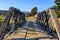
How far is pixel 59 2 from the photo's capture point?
3441cm

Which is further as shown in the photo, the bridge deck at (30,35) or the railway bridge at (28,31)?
the bridge deck at (30,35)

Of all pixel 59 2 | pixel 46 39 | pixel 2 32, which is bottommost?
pixel 46 39

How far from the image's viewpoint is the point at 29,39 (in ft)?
19.1

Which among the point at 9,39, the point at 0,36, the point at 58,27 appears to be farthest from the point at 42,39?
the point at 0,36

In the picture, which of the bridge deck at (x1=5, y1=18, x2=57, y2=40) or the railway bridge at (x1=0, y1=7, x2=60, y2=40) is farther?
the bridge deck at (x1=5, y1=18, x2=57, y2=40)

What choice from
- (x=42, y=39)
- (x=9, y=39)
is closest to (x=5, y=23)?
(x=9, y=39)

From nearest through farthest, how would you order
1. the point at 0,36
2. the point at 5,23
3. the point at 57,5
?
the point at 0,36
the point at 5,23
the point at 57,5

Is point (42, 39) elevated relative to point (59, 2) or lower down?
lower down

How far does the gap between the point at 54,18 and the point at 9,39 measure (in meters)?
1.64

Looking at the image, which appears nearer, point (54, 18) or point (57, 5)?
point (54, 18)

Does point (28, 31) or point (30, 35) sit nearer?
point (30, 35)

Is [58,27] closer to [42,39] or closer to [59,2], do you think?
[42,39]

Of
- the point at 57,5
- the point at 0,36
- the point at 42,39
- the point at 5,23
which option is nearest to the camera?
the point at 0,36

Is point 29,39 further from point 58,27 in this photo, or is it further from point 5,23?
point 58,27
